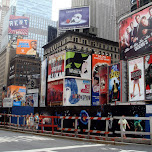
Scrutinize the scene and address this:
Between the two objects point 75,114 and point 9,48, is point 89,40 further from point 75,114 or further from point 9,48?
point 9,48

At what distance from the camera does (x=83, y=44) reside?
8962 centimetres

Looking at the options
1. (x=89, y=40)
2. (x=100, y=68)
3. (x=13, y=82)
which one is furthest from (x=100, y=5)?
(x=100, y=68)

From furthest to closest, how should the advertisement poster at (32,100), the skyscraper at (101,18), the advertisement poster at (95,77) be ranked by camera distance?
the skyscraper at (101,18), the advertisement poster at (32,100), the advertisement poster at (95,77)

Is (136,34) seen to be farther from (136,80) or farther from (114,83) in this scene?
(114,83)

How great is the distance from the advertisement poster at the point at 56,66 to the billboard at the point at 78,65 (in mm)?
1326

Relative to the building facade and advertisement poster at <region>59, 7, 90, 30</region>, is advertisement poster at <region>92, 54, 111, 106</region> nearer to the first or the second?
advertisement poster at <region>59, 7, 90, 30</region>

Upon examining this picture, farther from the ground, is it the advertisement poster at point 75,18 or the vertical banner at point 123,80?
the advertisement poster at point 75,18

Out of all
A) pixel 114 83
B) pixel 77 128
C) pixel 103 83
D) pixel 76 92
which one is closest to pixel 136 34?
pixel 114 83

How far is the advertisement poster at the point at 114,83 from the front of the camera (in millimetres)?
43500

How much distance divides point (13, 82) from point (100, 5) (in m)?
71.5

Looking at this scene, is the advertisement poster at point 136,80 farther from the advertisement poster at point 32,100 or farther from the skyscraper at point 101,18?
the skyscraper at point 101,18

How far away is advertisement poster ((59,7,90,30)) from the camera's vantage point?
6262cm

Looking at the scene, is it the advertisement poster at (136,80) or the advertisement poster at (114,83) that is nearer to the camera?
the advertisement poster at (136,80)

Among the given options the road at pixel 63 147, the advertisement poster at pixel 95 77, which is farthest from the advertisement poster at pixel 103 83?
the road at pixel 63 147
